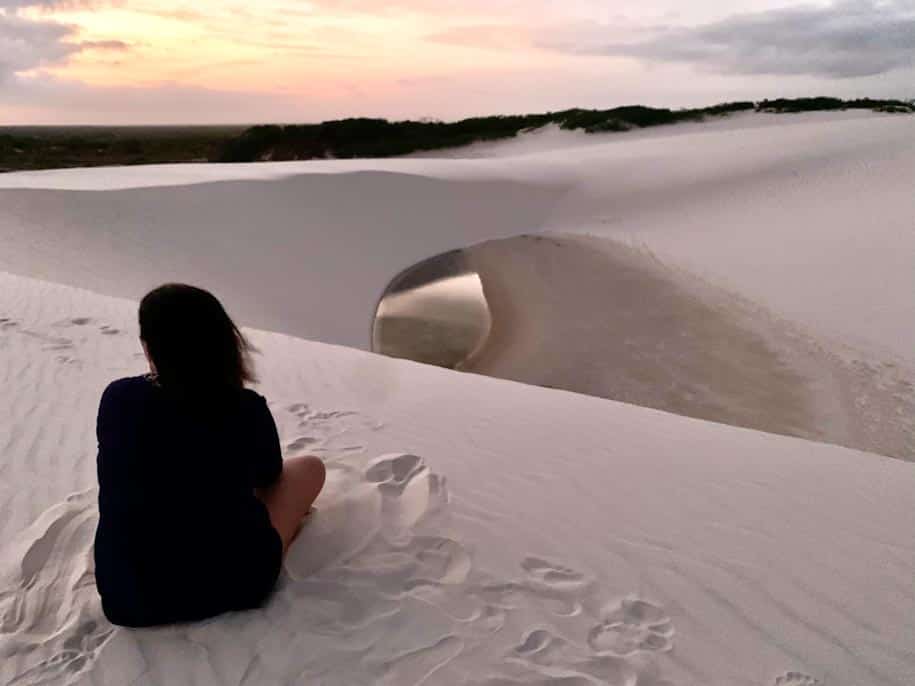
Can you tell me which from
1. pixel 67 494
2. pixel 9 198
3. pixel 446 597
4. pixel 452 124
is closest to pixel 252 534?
pixel 446 597

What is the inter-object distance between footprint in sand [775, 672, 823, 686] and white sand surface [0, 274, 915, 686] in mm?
20

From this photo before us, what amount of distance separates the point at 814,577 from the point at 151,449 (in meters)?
2.40

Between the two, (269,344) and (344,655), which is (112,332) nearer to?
(269,344)

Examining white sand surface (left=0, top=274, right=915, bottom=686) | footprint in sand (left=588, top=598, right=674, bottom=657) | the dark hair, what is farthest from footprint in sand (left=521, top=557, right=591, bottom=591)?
the dark hair

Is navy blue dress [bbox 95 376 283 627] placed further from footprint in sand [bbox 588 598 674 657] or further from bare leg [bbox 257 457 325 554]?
footprint in sand [bbox 588 598 674 657]

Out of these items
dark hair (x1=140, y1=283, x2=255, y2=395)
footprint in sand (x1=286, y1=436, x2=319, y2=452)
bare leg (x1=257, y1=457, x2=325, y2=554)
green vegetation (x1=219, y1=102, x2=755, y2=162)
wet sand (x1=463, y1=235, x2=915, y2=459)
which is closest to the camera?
dark hair (x1=140, y1=283, x2=255, y2=395)

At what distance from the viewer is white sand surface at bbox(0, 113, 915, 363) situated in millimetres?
9477

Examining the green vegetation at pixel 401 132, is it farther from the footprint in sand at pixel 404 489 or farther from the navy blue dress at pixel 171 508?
the navy blue dress at pixel 171 508

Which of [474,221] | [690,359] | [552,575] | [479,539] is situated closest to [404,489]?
[479,539]

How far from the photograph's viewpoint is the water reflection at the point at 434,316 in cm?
817

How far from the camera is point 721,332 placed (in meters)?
8.85

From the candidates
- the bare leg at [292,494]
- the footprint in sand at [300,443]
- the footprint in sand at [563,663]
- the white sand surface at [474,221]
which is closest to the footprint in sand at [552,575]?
the footprint in sand at [563,663]

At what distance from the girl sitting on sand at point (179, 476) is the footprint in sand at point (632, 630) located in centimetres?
111

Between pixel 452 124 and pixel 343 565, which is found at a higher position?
pixel 452 124
